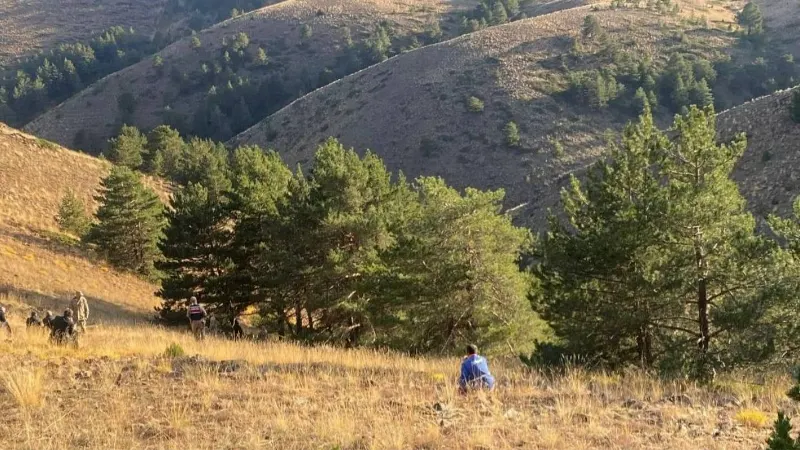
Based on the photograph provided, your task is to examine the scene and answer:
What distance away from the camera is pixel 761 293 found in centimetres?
1127

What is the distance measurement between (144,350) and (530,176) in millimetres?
58135

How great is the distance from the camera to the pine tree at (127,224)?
3309 centimetres


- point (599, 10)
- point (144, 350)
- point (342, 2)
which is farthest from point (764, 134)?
point (342, 2)

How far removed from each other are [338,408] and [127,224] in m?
31.7

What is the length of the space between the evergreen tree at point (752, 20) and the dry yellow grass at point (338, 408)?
108 metres

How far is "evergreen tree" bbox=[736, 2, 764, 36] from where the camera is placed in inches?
3765

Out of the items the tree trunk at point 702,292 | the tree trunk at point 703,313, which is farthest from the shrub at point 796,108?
the tree trunk at point 703,313

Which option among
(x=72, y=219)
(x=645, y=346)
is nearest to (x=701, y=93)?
(x=645, y=346)

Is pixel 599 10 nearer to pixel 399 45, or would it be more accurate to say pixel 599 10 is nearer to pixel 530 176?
pixel 399 45

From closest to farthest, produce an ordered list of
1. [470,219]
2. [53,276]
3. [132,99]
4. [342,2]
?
[470,219]
[53,276]
[132,99]
[342,2]

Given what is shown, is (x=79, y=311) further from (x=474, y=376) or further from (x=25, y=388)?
(x=474, y=376)

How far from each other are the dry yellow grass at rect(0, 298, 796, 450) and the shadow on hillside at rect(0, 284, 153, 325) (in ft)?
44.1

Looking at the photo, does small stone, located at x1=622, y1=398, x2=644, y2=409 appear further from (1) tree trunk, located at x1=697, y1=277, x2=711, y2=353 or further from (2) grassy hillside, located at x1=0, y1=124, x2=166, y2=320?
(2) grassy hillside, located at x1=0, y1=124, x2=166, y2=320

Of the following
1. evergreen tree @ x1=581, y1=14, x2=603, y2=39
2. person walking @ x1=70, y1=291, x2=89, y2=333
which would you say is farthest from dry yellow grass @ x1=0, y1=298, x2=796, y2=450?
evergreen tree @ x1=581, y1=14, x2=603, y2=39
